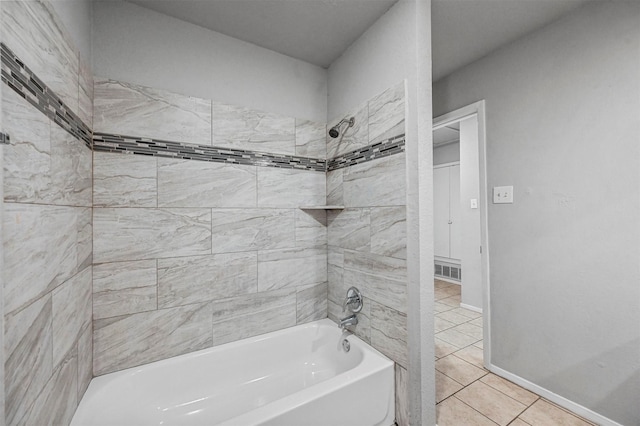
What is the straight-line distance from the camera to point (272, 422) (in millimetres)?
1158

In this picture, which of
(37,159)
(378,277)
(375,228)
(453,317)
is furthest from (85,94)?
(453,317)

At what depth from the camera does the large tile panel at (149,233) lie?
1.52 metres

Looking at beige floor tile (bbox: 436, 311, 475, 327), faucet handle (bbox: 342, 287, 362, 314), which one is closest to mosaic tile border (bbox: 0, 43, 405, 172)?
faucet handle (bbox: 342, 287, 362, 314)

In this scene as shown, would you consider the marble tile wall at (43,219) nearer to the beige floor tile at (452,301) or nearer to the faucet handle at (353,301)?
the faucet handle at (353,301)

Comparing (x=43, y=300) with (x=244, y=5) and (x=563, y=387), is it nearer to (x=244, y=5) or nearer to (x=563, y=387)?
(x=244, y=5)

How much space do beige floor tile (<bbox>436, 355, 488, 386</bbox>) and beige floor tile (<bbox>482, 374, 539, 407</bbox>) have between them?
2.5 inches

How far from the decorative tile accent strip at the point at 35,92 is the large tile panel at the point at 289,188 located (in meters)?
1.03

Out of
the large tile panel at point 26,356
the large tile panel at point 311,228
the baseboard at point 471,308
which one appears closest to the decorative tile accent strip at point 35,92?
the large tile panel at point 26,356

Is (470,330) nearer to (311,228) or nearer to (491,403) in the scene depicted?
(491,403)

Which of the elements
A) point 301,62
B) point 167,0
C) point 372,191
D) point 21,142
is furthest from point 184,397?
point 301,62

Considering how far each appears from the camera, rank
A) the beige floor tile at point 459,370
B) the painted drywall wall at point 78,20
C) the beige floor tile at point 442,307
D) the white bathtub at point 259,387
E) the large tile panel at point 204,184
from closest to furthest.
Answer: the painted drywall wall at point 78,20 → the white bathtub at point 259,387 → the large tile panel at point 204,184 → the beige floor tile at point 459,370 → the beige floor tile at point 442,307

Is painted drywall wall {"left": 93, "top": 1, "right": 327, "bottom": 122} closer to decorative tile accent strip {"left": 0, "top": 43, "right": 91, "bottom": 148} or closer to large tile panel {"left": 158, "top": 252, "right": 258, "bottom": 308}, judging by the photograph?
decorative tile accent strip {"left": 0, "top": 43, "right": 91, "bottom": 148}

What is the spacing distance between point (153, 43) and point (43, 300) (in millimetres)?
1556

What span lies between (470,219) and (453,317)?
1290 millimetres
